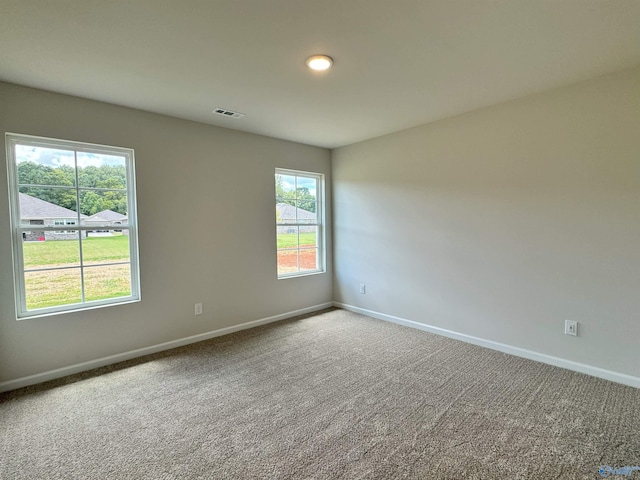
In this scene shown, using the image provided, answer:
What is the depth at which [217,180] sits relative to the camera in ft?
12.0

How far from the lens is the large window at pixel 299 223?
14.3 ft

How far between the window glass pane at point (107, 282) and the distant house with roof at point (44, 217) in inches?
14.9

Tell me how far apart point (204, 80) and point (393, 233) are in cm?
268

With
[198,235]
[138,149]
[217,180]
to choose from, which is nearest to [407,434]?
[198,235]

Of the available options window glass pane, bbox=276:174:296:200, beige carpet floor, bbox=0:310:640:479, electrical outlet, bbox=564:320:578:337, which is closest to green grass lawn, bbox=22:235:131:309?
beige carpet floor, bbox=0:310:640:479

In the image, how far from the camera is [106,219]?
3.00 metres

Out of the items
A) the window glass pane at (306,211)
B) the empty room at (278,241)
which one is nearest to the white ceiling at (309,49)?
the empty room at (278,241)

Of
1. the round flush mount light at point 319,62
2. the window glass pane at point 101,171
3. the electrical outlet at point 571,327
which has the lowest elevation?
the electrical outlet at point 571,327

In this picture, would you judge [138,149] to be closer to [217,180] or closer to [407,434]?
[217,180]

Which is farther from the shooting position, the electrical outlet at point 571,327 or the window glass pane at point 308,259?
the window glass pane at point 308,259

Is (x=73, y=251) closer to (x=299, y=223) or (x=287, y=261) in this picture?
(x=287, y=261)

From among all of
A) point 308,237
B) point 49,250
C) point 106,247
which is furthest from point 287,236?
point 49,250

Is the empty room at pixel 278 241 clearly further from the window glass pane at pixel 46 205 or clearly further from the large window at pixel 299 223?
the large window at pixel 299 223

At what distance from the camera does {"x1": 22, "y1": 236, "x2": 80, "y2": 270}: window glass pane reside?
263 centimetres
